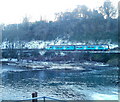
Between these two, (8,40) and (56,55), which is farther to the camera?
(8,40)

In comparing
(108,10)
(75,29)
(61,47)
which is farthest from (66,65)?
(108,10)

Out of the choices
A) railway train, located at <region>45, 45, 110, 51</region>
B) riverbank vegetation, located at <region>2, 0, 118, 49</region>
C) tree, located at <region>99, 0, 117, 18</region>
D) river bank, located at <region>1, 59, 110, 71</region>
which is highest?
tree, located at <region>99, 0, 117, 18</region>

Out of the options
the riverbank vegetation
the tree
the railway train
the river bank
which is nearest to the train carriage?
the railway train

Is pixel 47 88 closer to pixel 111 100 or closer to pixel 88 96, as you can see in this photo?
pixel 88 96

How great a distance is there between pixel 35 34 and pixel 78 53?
17.6m

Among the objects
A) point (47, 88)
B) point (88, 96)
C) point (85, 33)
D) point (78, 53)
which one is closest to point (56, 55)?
point (78, 53)

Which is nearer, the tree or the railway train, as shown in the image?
the railway train

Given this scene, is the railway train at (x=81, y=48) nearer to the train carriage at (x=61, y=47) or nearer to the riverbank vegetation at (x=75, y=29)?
the train carriage at (x=61, y=47)

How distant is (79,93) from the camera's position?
10.7m

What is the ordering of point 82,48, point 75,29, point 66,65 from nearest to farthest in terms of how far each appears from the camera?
point 66,65
point 82,48
point 75,29

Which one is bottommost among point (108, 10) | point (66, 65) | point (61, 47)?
point (66, 65)

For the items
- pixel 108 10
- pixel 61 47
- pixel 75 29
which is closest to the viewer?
pixel 61 47

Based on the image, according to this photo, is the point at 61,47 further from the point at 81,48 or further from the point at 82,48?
the point at 82,48

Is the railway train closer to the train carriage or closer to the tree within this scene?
the train carriage
